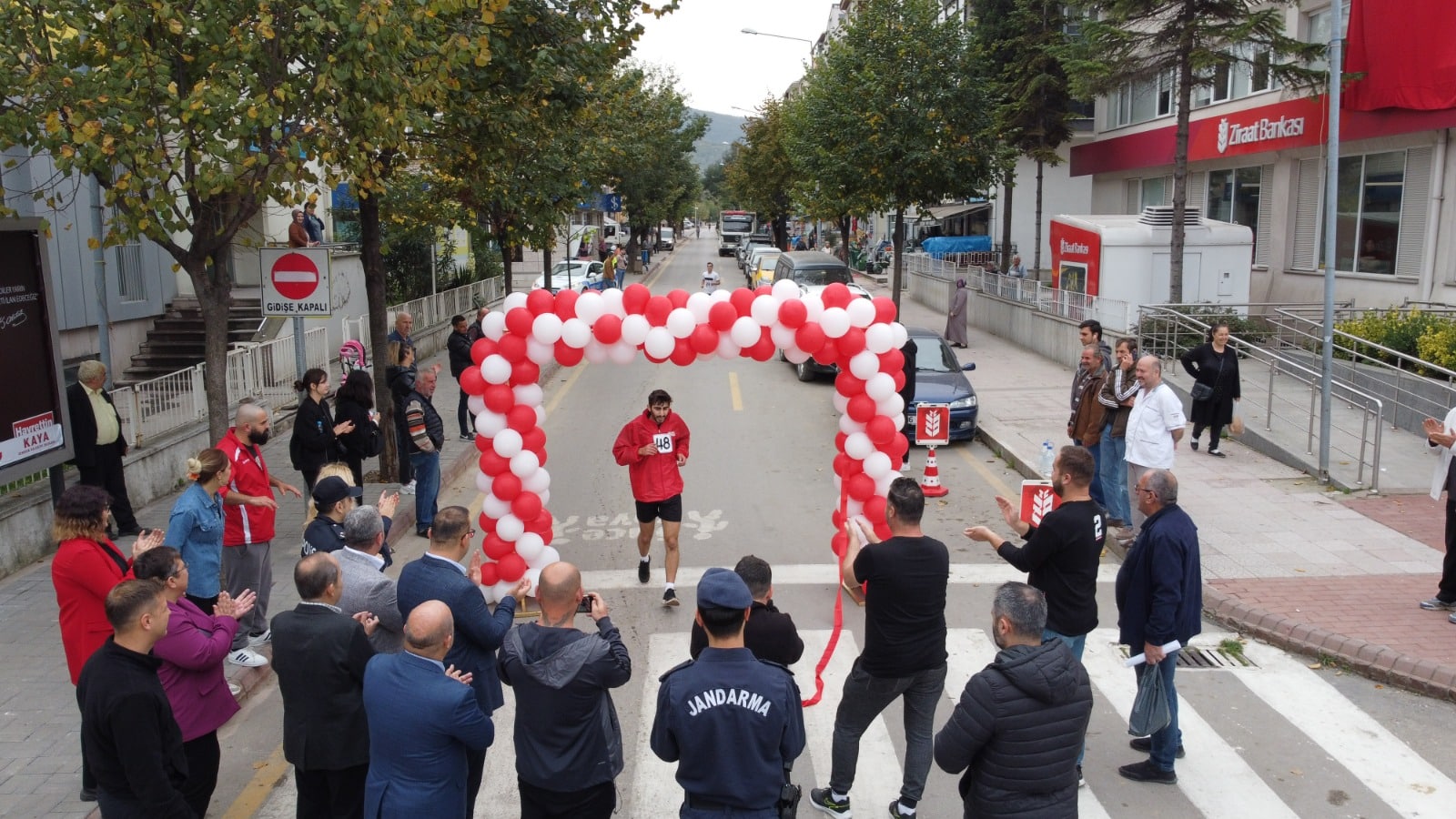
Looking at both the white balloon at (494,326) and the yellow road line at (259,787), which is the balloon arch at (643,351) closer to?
the white balloon at (494,326)

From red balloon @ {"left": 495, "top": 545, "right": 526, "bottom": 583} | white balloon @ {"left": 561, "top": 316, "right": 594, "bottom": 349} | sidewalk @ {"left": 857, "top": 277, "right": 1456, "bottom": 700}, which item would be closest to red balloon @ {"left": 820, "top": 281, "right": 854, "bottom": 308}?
white balloon @ {"left": 561, "top": 316, "right": 594, "bottom": 349}

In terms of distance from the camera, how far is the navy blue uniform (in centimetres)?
402

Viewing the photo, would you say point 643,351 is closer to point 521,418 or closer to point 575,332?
point 575,332

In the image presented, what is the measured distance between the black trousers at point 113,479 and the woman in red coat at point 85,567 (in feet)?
15.4

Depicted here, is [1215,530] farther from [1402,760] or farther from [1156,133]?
[1156,133]

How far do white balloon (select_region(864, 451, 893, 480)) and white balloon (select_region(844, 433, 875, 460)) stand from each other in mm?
46

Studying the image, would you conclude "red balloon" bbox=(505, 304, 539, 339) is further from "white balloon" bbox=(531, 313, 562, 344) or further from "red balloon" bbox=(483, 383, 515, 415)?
"red balloon" bbox=(483, 383, 515, 415)

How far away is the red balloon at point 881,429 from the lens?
9156mm

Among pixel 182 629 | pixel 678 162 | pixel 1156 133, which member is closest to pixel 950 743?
pixel 182 629

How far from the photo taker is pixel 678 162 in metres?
50.2

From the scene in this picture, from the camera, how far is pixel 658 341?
28.8 feet

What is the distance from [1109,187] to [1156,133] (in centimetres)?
496

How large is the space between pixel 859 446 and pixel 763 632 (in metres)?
4.54

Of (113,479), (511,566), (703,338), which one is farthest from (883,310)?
(113,479)
